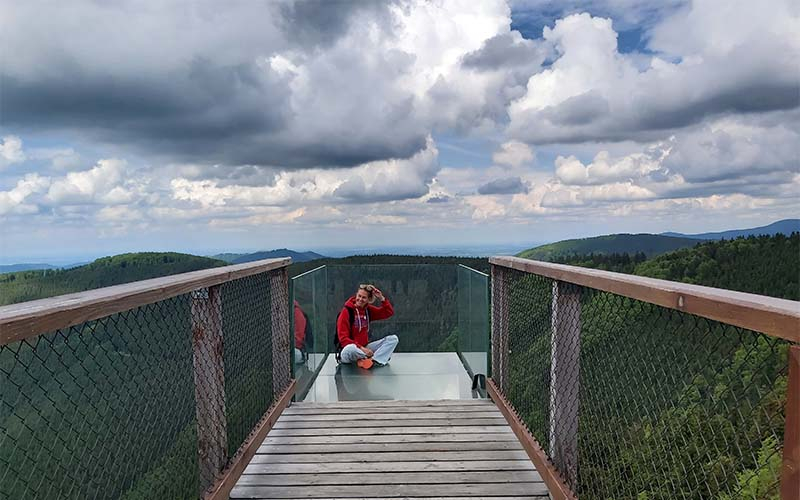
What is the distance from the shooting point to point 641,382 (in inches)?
98.6

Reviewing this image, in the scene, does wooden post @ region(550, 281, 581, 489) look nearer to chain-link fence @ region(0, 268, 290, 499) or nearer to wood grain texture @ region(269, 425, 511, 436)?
wood grain texture @ region(269, 425, 511, 436)

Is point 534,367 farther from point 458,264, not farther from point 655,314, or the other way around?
point 458,264

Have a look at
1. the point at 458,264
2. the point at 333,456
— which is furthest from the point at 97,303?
the point at 458,264

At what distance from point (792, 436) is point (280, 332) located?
372 cm

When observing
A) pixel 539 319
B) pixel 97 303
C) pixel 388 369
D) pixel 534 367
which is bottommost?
pixel 388 369

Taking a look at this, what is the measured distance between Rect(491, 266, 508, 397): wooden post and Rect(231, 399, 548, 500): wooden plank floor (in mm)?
266

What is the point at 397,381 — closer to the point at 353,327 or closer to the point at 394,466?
the point at 353,327

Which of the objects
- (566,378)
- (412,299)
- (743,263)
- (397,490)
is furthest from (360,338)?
(743,263)

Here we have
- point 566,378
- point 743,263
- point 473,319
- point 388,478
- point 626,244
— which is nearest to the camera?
point 566,378

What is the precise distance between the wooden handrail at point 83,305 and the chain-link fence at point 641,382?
1.65 m

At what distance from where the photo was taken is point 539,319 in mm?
3436

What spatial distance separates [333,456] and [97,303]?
2.09 metres

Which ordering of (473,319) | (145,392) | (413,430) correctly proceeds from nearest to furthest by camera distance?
(145,392), (413,430), (473,319)

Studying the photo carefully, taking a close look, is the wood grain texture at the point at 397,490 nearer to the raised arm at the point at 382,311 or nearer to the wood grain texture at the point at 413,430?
the wood grain texture at the point at 413,430
